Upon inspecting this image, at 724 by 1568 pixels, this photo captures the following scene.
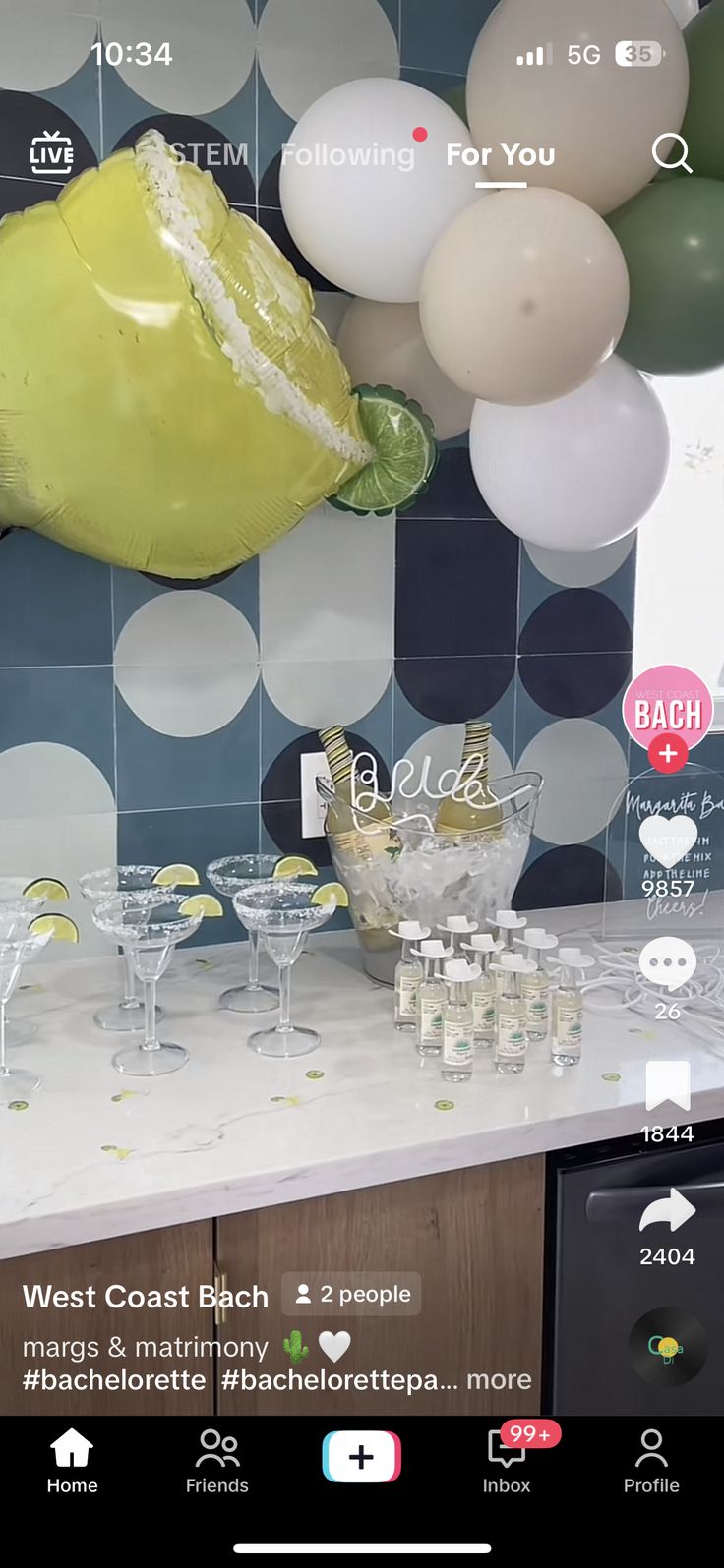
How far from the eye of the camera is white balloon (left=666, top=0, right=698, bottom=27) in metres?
1.27

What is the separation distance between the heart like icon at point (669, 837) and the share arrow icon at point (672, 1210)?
0.41 meters

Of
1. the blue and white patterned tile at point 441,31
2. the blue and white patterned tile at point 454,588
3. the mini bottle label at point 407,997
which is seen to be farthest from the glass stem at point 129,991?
the blue and white patterned tile at point 441,31

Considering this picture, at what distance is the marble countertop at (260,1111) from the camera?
980 mm

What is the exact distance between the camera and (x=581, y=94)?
1110mm

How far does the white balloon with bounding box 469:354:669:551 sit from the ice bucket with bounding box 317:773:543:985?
29cm

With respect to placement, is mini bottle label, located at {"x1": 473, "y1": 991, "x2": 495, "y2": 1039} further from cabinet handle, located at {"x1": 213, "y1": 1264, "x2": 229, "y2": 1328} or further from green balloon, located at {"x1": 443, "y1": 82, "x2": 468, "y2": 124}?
green balloon, located at {"x1": 443, "y1": 82, "x2": 468, "y2": 124}

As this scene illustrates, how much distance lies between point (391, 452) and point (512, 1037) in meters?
0.55

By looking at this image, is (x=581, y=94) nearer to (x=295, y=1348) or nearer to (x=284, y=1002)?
(x=284, y=1002)
